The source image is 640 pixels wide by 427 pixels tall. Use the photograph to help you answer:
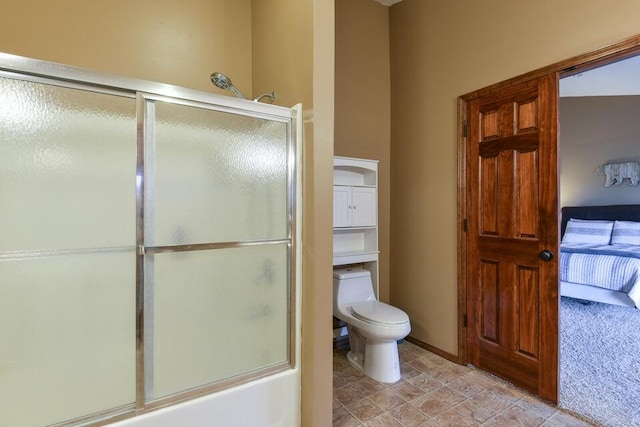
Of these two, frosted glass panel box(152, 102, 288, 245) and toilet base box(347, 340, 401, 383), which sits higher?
frosted glass panel box(152, 102, 288, 245)

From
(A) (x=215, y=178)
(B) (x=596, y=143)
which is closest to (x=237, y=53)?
(A) (x=215, y=178)

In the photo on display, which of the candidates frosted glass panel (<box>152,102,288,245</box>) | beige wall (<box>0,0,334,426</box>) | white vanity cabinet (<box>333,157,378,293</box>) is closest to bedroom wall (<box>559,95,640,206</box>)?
white vanity cabinet (<box>333,157,378,293</box>)

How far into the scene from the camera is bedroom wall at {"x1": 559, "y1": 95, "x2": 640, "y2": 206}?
4.99m

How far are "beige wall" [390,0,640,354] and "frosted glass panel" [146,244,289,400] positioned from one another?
1.52m

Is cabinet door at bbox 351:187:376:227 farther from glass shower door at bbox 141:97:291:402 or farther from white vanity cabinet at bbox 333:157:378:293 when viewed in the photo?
glass shower door at bbox 141:97:291:402

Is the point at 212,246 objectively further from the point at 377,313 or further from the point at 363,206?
the point at 363,206

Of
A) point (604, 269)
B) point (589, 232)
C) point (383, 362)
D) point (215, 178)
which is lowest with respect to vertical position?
point (383, 362)

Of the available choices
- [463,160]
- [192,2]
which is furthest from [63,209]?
[463,160]

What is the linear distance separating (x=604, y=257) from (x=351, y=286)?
3235 millimetres

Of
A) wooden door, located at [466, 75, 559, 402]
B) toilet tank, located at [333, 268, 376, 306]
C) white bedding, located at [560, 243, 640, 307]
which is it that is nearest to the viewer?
wooden door, located at [466, 75, 559, 402]

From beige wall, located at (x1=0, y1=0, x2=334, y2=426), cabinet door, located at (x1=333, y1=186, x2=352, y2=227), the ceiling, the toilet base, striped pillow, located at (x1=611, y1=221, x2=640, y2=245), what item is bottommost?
the toilet base

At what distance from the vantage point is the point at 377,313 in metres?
2.28

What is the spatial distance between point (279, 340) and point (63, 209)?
3.85ft

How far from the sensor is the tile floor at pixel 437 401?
1.81 metres
